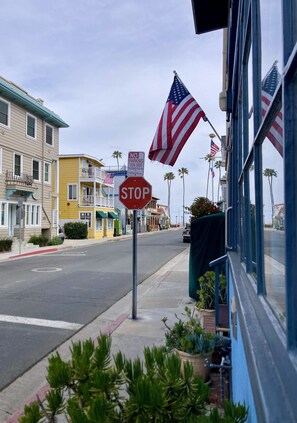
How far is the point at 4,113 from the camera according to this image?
24.9 metres

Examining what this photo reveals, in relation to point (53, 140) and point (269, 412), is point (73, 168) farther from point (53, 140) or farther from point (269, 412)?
point (269, 412)

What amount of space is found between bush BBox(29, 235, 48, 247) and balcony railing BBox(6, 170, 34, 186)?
3.74 metres

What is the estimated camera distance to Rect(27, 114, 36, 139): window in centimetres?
2780

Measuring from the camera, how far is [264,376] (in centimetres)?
115

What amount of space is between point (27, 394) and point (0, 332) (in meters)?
2.56

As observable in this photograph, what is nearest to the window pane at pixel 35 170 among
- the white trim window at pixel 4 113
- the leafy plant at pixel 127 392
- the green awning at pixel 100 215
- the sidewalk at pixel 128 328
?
the white trim window at pixel 4 113

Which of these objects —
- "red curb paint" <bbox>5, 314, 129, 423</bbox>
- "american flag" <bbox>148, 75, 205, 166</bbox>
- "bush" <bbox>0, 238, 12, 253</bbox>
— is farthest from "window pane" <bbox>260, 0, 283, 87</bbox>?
"bush" <bbox>0, 238, 12, 253</bbox>

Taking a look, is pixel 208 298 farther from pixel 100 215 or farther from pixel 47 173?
pixel 100 215

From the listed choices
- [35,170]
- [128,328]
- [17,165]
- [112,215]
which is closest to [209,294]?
[128,328]

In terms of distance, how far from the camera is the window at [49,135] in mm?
30327

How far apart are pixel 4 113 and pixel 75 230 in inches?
705

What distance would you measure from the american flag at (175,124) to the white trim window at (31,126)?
72.3 ft

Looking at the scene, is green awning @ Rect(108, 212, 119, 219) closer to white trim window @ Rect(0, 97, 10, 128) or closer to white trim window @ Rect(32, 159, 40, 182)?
white trim window @ Rect(32, 159, 40, 182)

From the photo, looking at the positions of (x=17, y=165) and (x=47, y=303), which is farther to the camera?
(x=17, y=165)
